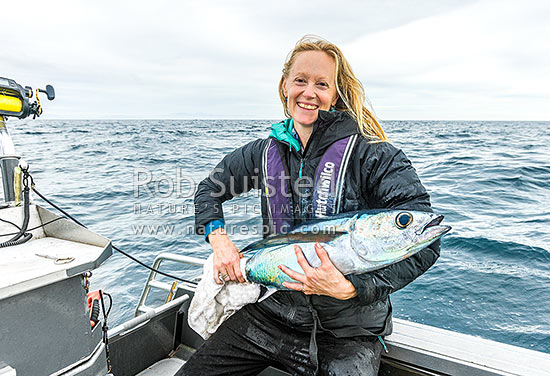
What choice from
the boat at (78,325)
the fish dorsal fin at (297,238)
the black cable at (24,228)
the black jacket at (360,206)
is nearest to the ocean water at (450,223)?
the boat at (78,325)

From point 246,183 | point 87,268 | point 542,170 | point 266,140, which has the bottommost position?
point 542,170

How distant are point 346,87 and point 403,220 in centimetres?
133

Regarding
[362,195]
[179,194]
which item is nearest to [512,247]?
[362,195]

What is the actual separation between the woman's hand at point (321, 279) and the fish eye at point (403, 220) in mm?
421

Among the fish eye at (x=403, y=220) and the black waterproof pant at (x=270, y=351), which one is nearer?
the fish eye at (x=403, y=220)

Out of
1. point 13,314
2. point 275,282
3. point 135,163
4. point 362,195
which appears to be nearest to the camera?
point 13,314

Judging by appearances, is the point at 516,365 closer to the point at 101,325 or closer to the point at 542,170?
the point at 101,325

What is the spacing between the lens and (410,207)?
2.21m

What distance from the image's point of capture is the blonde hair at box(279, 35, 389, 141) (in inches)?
108

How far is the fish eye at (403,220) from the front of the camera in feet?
6.21

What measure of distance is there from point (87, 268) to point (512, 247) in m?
6.85

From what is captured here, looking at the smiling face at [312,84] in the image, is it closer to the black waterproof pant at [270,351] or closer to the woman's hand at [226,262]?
the woman's hand at [226,262]

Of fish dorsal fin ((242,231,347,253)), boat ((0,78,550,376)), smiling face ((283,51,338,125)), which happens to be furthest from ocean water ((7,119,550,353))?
smiling face ((283,51,338,125))

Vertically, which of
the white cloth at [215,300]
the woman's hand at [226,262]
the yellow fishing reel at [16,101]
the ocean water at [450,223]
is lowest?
the ocean water at [450,223]
